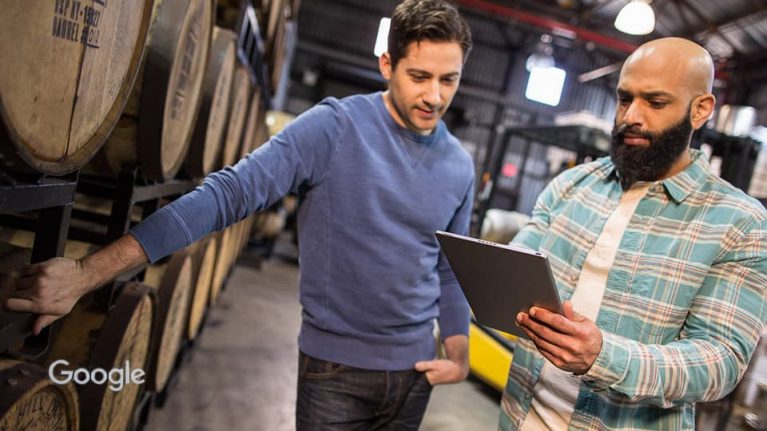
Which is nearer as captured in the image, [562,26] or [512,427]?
[512,427]

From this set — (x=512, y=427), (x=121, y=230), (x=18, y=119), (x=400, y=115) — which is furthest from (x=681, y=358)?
(x=121, y=230)

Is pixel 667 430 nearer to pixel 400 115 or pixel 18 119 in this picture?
pixel 400 115

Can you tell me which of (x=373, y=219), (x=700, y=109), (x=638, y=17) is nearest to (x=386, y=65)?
(x=373, y=219)

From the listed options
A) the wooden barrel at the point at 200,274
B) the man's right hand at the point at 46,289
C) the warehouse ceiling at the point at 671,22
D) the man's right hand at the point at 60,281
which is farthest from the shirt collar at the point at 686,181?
the warehouse ceiling at the point at 671,22

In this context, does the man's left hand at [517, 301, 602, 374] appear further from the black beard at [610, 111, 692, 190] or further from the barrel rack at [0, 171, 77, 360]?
the barrel rack at [0, 171, 77, 360]

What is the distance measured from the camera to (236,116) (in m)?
3.47

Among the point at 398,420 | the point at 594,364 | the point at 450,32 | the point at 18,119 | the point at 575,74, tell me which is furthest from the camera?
the point at 575,74

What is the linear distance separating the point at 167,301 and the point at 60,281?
4.83 feet

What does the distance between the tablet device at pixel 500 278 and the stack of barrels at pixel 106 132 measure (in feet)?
2.86

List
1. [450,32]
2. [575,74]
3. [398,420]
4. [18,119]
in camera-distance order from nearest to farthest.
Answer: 1. [18,119]
2. [450,32]
3. [398,420]
4. [575,74]

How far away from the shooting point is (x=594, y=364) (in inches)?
53.6

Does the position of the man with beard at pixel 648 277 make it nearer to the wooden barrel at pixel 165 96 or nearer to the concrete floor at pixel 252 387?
the wooden barrel at pixel 165 96

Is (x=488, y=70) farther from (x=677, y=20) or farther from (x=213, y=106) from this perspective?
(x=213, y=106)

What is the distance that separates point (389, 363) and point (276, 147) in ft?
2.54
